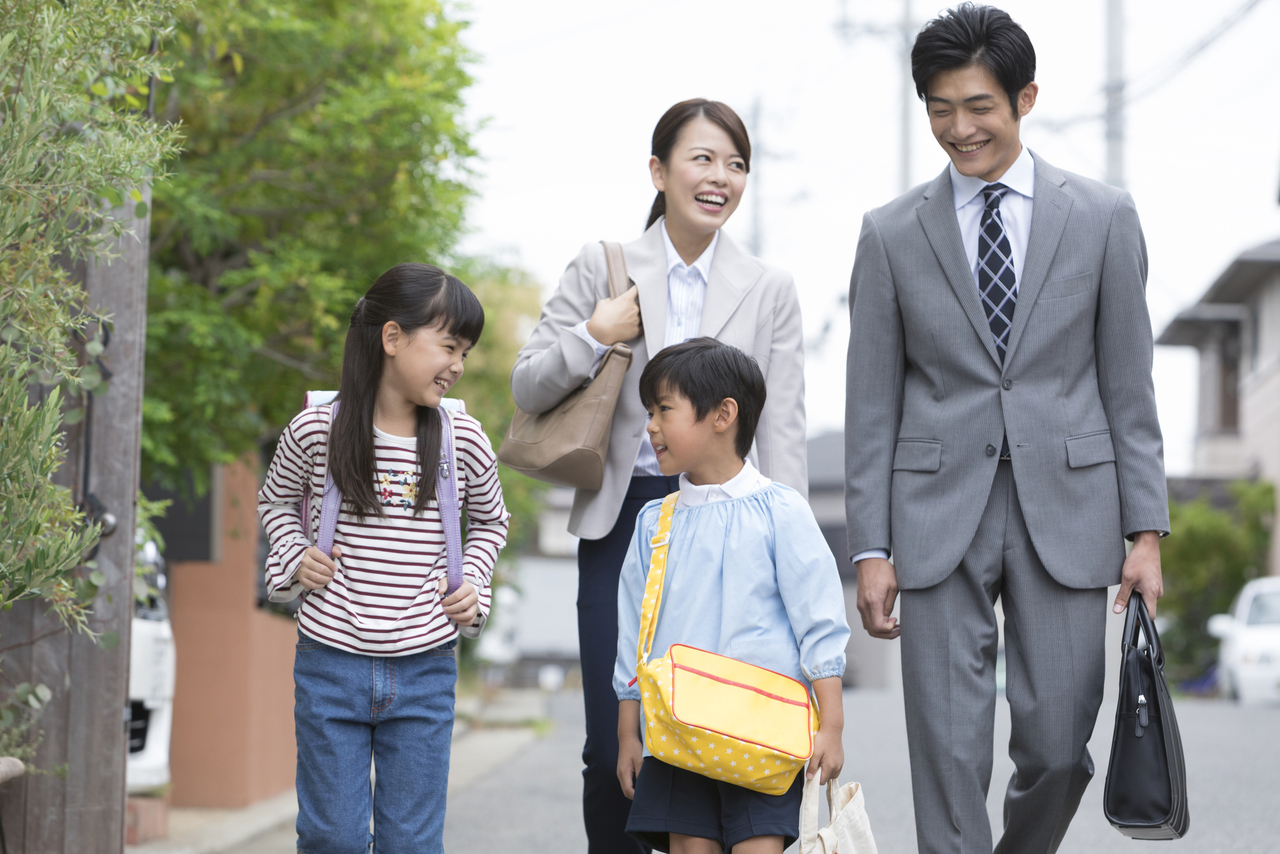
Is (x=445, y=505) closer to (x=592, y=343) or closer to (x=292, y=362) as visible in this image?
(x=592, y=343)

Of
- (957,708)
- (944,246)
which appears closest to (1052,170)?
(944,246)

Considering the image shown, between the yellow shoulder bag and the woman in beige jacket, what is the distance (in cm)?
62

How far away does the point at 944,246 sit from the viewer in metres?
3.44

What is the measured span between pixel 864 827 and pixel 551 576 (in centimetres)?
4243

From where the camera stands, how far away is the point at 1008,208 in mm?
3477

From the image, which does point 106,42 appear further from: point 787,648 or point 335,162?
point 335,162

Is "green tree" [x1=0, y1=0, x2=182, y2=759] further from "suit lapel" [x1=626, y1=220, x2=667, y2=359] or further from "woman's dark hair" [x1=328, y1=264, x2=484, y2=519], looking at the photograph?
"suit lapel" [x1=626, y1=220, x2=667, y2=359]

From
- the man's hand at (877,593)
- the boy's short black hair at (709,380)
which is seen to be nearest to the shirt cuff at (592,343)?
the boy's short black hair at (709,380)

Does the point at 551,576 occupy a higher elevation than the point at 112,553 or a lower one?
lower

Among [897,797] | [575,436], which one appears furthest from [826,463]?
[575,436]

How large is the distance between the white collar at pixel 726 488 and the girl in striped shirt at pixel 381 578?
0.50 m

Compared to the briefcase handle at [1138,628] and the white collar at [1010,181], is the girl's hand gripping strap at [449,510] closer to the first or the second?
the white collar at [1010,181]

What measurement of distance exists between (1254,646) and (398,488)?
16.6 meters

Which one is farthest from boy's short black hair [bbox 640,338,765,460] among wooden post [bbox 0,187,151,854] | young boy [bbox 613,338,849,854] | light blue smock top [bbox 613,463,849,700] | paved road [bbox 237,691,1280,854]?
paved road [bbox 237,691,1280,854]
